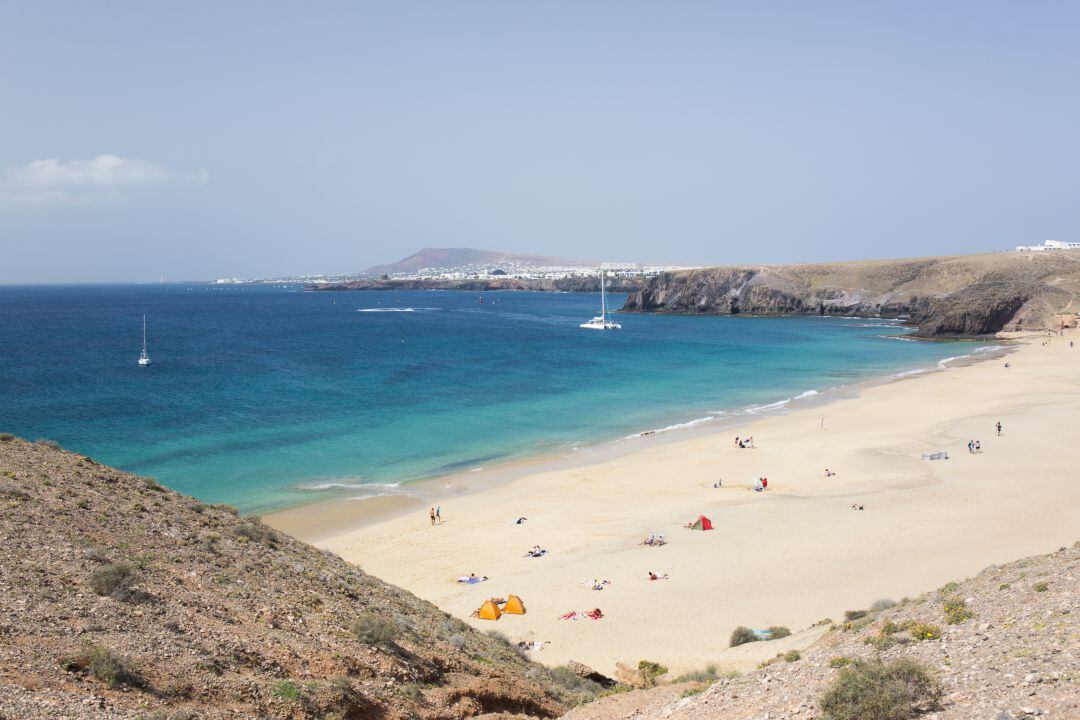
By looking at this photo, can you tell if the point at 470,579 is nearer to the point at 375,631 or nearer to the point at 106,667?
the point at 375,631

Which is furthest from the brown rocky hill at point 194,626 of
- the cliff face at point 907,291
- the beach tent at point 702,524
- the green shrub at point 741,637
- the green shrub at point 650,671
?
the cliff face at point 907,291

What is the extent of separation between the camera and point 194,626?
9539 mm

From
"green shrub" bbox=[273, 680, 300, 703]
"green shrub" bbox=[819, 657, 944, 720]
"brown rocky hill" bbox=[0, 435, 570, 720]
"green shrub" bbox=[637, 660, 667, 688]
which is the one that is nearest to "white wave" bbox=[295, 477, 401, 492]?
"brown rocky hill" bbox=[0, 435, 570, 720]

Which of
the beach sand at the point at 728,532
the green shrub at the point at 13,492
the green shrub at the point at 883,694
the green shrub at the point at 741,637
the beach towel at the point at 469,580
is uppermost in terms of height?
the green shrub at the point at 13,492

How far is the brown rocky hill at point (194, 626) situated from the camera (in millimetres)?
7996

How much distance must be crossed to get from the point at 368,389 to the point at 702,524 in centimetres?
3285

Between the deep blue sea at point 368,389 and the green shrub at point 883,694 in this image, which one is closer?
the green shrub at point 883,694

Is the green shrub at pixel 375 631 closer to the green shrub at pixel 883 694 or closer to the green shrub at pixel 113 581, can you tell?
the green shrub at pixel 113 581

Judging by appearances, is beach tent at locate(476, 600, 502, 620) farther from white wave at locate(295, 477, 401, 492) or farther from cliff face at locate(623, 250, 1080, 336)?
cliff face at locate(623, 250, 1080, 336)

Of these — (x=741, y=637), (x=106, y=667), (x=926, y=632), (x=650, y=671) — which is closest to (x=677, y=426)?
(x=741, y=637)

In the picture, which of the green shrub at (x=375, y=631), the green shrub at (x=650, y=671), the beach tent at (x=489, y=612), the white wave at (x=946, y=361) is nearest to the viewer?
the green shrub at (x=375, y=631)

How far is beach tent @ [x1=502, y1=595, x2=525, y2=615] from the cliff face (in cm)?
8419

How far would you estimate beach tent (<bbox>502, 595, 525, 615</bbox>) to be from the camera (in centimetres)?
1826

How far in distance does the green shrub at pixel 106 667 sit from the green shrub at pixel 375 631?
3.30m
